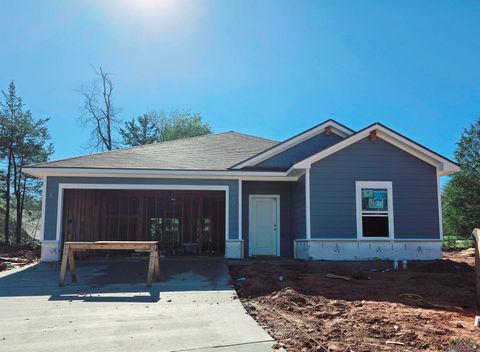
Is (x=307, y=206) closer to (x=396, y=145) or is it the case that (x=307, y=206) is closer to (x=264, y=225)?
(x=264, y=225)

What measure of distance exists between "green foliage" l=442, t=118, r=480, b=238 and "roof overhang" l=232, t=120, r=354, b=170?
1266cm

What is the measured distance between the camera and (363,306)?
244 inches

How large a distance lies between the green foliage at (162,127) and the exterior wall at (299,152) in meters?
25.3

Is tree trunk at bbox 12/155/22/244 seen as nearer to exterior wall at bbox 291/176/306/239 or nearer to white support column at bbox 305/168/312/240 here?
exterior wall at bbox 291/176/306/239

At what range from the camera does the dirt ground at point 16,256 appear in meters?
11.6

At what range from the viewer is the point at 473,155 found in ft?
76.9

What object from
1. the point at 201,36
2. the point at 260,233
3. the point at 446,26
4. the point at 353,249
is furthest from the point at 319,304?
the point at 446,26

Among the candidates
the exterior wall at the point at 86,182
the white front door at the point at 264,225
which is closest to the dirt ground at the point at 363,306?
the exterior wall at the point at 86,182

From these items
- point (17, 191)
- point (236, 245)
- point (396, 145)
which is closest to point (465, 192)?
point (396, 145)

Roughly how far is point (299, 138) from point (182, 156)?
→ 4.06 metres

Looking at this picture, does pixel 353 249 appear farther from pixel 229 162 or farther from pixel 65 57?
pixel 65 57

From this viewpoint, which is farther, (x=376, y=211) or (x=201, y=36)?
(x=201, y=36)

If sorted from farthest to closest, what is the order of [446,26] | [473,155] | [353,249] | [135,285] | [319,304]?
[473,155] < [446,26] < [353,249] < [135,285] < [319,304]

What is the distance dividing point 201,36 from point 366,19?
5.22m
